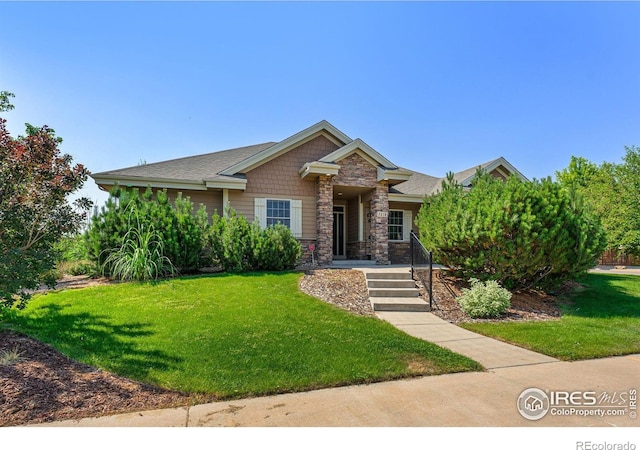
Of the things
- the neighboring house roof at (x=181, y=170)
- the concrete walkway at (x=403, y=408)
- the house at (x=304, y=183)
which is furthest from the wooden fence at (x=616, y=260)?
the concrete walkway at (x=403, y=408)

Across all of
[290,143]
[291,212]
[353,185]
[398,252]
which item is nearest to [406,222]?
[398,252]

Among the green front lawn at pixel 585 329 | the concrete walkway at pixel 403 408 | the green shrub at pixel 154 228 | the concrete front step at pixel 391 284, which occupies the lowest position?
the green front lawn at pixel 585 329

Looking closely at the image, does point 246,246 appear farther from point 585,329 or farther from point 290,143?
point 585,329

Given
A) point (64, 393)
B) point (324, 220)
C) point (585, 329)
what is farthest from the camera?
point (324, 220)

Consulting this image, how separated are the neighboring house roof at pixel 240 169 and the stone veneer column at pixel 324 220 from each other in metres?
0.60

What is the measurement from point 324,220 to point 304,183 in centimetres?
168

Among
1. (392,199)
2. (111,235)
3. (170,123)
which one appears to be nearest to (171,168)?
(170,123)

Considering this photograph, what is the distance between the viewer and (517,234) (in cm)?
792

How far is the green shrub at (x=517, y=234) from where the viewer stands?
7852mm

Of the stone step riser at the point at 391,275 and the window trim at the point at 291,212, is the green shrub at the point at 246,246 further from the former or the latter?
the stone step riser at the point at 391,275

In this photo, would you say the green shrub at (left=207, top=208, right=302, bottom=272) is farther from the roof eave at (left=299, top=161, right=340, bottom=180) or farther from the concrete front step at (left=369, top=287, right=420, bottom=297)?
the concrete front step at (left=369, top=287, right=420, bottom=297)

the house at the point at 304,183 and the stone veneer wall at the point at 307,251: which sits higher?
the house at the point at 304,183
